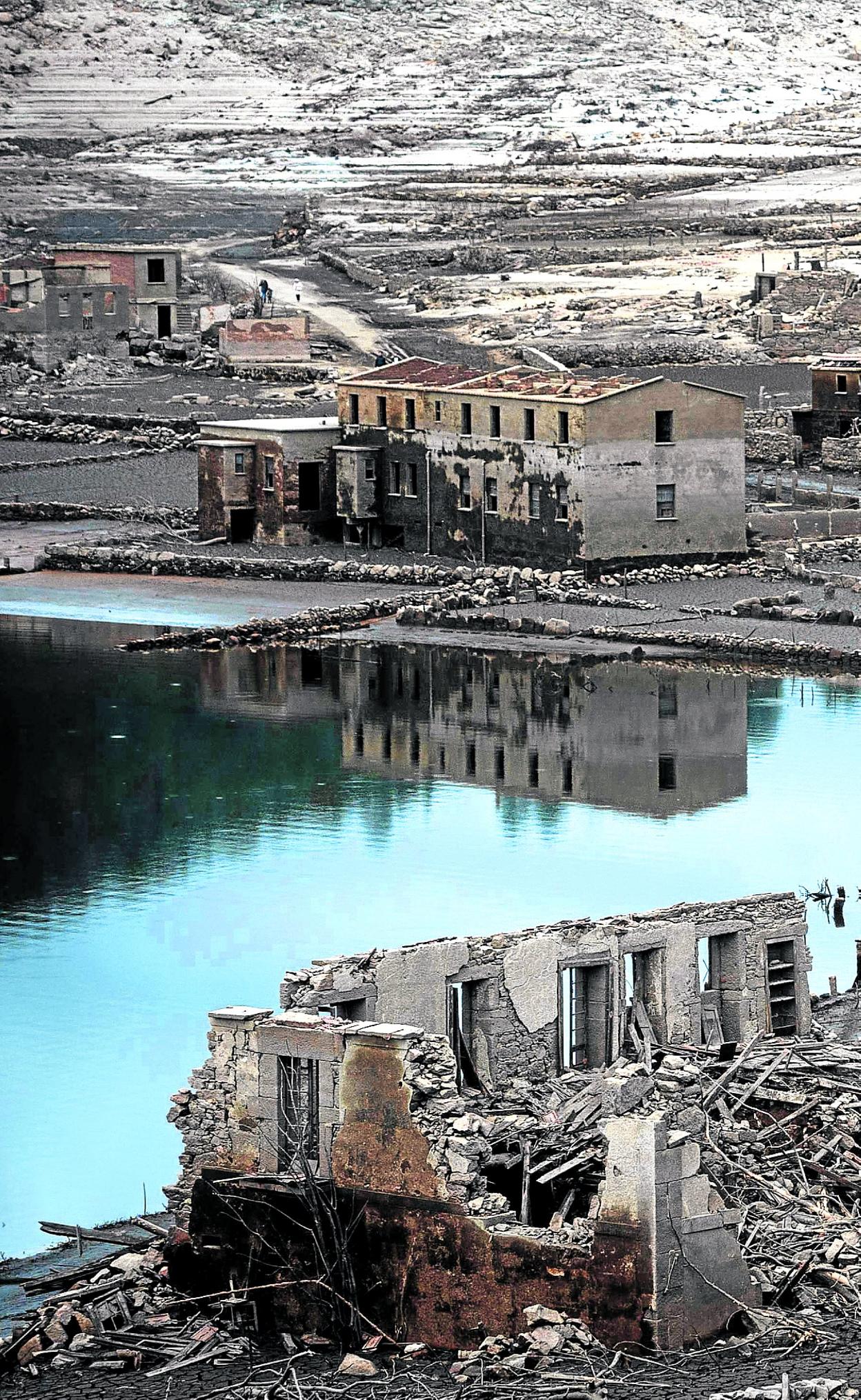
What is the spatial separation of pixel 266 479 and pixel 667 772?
22185 millimetres

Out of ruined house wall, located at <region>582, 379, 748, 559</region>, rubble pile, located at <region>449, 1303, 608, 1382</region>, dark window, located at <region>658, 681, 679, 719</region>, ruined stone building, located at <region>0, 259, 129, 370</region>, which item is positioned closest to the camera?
rubble pile, located at <region>449, 1303, 608, 1382</region>

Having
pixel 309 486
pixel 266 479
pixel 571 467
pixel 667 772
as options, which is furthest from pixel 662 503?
pixel 667 772

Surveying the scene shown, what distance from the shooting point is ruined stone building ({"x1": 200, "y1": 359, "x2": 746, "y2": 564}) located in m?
61.2

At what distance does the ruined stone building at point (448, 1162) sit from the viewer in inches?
792

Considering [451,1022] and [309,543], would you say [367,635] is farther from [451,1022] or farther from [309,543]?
[451,1022]

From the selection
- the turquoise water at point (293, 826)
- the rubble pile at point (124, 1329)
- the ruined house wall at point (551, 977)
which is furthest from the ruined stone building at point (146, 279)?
the rubble pile at point (124, 1329)

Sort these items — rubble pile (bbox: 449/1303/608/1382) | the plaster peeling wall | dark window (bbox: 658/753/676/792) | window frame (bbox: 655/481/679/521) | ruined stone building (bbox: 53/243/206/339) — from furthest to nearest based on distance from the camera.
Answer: ruined stone building (bbox: 53/243/206/339)
window frame (bbox: 655/481/679/521)
dark window (bbox: 658/753/676/792)
the plaster peeling wall
rubble pile (bbox: 449/1303/608/1382)

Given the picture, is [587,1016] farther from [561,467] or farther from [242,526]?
[242,526]

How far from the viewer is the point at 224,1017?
2197cm

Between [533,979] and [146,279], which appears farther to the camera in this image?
[146,279]

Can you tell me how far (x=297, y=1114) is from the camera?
21.7m

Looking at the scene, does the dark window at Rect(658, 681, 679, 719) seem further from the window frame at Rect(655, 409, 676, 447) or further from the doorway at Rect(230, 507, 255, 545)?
the doorway at Rect(230, 507, 255, 545)

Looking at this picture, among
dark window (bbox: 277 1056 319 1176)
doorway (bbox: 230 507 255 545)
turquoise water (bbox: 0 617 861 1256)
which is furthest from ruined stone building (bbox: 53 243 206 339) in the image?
dark window (bbox: 277 1056 319 1176)

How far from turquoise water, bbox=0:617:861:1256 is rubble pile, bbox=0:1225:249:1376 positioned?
2.95 m
